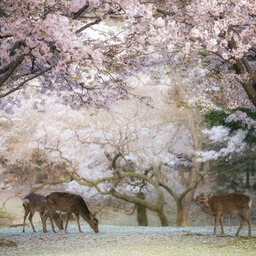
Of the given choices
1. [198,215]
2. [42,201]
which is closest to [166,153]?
[198,215]

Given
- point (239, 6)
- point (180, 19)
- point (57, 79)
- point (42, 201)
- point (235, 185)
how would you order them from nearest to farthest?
point (239, 6)
point (180, 19)
point (57, 79)
point (42, 201)
point (235, 185)

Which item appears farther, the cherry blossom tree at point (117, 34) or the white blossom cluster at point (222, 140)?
the white blossom cluster at point (222, 140)

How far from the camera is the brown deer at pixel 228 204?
368 inches

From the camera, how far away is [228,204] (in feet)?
31.4

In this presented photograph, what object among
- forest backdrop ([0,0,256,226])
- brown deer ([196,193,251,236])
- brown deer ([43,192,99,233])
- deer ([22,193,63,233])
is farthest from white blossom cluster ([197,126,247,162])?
deer ([22,193,63,233])

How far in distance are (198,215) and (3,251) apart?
15619 mm

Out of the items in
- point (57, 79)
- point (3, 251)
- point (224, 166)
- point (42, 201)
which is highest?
point (57, 79)

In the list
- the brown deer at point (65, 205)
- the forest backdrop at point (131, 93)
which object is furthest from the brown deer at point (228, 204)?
the brown deer at point (65, 205)

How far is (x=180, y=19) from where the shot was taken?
23.9ft

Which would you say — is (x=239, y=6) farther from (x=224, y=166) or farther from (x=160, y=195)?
(x=224, y=166)

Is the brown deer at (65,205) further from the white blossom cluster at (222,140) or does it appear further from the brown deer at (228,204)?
the white blossom cluster at (222,140)

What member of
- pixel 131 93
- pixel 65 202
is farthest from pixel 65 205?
pixel 131 93

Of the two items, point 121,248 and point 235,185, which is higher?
point 235,185

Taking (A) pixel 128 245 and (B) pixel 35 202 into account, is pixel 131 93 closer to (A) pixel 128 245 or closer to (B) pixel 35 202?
(A) pixel 128 245
